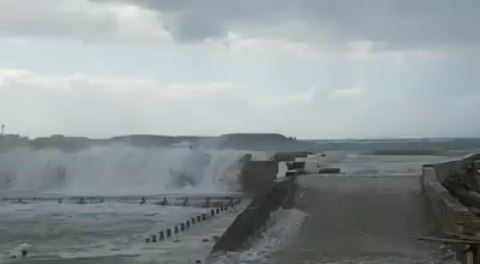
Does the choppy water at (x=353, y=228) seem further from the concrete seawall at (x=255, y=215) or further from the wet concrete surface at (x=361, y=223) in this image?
the concrete seawall at (x=255, y=215)

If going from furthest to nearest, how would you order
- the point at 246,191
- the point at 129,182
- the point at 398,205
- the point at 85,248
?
the point at 129,182, the point at 246,191, the point at 398,205, the point at 85,248

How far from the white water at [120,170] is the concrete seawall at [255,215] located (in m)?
25.9

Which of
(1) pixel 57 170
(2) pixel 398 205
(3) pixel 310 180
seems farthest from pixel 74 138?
(2) pixel 398 205

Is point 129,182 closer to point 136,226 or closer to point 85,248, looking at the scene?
point 136,226

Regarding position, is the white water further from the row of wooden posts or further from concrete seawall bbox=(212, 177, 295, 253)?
concrete seawall bbox=(212, 177, 295, 253)

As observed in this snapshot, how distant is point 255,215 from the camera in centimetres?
2355

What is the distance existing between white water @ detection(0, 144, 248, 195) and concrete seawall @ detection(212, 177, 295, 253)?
25.9m

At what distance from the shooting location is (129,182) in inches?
2335

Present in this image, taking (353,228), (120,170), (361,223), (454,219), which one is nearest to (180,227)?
(361,223)

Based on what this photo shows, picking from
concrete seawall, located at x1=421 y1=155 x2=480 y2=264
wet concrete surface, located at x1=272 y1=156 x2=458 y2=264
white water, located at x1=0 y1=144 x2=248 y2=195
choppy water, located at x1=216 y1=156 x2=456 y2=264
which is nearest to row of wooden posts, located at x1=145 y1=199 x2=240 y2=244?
choppy water, located at x1=216 y1=156 x2=456 y2=264

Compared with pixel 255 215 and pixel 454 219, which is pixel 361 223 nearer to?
pixel 255 215

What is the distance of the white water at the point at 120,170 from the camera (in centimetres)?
5817

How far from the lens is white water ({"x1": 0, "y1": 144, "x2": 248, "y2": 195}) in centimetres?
5817

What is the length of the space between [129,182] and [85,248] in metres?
38.7
